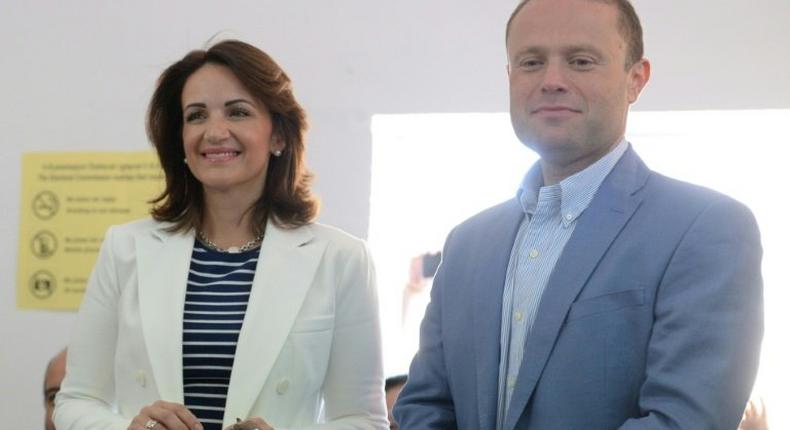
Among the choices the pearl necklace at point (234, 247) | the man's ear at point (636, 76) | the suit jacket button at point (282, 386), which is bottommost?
the suit jacket button at point (282, 386)

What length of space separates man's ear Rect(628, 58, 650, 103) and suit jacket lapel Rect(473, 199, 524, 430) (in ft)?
0.86

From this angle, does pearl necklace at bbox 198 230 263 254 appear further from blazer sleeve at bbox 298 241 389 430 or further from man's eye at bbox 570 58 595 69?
man's eye at bbox 570 58 595 69

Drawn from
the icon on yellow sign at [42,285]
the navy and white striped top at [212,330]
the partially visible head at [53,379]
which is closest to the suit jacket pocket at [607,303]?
the navy and white striped top at [212,330]

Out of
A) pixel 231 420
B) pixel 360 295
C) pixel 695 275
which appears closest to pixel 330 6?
pixel 360 295

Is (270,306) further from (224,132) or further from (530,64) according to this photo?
(530,64)

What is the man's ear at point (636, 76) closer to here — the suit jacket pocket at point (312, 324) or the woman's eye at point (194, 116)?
the suit jacket pocket at point (312, 324)

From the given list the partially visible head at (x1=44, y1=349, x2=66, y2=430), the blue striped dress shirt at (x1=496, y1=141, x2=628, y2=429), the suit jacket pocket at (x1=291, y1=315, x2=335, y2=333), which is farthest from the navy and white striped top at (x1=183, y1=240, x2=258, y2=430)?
→ the partially visible head at (x1=44, y1=349, x2=66, y2=430)

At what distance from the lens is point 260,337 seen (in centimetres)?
193

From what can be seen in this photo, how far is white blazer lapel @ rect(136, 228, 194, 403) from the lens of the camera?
1907 millimetres

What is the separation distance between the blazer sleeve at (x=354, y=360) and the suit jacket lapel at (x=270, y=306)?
8 centimetres

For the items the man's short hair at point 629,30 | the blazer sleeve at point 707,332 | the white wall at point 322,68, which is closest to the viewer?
the blazer sleeve at point 707,332

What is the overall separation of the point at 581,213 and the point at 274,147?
763 millimetres

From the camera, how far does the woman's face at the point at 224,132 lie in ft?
6.60

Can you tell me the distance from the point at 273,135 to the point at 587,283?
858mm
